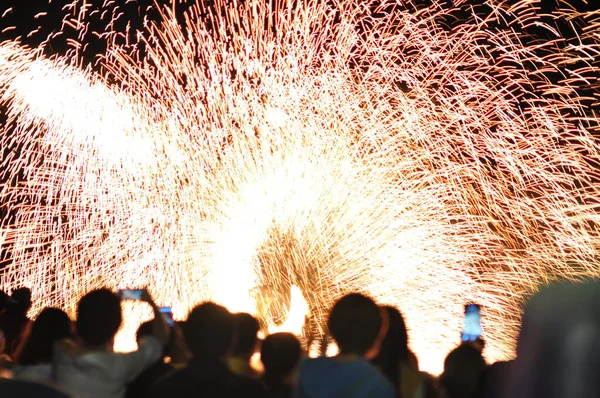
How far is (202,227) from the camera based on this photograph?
15.2 metres

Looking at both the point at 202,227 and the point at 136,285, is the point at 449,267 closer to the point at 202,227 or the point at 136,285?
the point at 202,227

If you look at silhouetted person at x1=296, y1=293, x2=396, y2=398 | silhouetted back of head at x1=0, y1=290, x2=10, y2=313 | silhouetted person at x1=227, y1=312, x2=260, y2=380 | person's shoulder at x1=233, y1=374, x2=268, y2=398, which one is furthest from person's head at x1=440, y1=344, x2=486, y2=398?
silhouetted back of head at x1=0, y1=290, x2=10, y2=313

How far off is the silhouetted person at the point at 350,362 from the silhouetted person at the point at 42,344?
1449 mm

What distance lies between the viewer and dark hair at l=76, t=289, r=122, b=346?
14.3 feet

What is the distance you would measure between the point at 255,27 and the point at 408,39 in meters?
→ 2.29

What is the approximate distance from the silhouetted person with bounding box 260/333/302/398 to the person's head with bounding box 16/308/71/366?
1061mm

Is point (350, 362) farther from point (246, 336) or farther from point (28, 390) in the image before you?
point (246, 336)

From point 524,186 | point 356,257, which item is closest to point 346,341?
point 524,186

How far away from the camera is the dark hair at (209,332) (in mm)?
3789

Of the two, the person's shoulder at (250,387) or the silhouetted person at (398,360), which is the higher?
the silhouetted person at (398,360)

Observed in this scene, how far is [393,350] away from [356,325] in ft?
1.67

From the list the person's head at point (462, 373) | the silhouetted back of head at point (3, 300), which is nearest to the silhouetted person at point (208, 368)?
the person's head at point (462, 373)

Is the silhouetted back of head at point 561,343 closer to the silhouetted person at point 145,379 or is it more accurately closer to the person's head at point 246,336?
the silhouetted person at point 145,379

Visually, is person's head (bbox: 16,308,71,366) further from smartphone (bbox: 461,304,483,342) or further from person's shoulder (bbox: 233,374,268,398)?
smartphone (bbox: 461,304,483,342)
